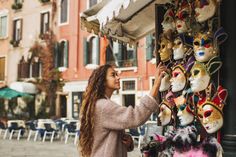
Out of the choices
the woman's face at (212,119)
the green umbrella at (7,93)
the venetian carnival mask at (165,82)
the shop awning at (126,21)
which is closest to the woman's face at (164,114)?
the venetian carnival mask at (165,82)

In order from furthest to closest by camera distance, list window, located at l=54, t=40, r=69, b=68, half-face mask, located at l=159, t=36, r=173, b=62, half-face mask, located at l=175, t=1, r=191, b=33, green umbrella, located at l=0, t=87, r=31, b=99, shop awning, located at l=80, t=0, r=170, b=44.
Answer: window, located at l=54, t=40, r=69, b=68 < green umbrella, located at l=0, t=87, r=31, b=99 < shop awning, located at l=80, t=0, r=170, b=44 < half-face mask, located at l=159, t=36, r=173, b=62 < half-face mask, located at l=175, t=1, r=191, b=33

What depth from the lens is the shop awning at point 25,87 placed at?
82.3 ft

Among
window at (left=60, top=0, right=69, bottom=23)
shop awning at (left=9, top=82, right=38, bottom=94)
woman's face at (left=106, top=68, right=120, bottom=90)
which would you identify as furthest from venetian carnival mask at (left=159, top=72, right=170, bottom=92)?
window at (left=60, top=0, right=69, bottom=23)

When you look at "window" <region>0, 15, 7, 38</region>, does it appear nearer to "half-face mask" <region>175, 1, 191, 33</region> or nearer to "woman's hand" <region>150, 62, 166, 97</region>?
"half-face mask" <region>175, 1, 191, 33</region>

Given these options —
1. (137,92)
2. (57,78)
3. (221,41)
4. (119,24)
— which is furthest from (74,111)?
(221,41)

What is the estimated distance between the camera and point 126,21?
4.76 m

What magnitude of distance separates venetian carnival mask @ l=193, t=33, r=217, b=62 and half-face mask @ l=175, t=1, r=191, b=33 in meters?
0.22

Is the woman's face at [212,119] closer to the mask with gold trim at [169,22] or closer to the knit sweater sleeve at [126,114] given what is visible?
the knit sweater sleeve at [126,114]

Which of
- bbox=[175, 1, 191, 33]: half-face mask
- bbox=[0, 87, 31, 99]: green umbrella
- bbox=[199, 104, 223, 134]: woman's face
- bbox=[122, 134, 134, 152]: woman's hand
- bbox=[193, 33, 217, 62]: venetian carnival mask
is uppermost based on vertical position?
bbox=[175, 1, 191, 33]: half-face mask

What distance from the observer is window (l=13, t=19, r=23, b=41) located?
30.3 m

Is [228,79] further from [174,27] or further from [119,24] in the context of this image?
[119,24]

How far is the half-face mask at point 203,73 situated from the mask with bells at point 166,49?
473mm

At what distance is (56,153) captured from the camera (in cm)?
1338

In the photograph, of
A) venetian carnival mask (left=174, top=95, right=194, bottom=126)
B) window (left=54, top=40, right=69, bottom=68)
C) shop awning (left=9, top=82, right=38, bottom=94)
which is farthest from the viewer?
window (left=54, top=40, right=69, bottom=68)
